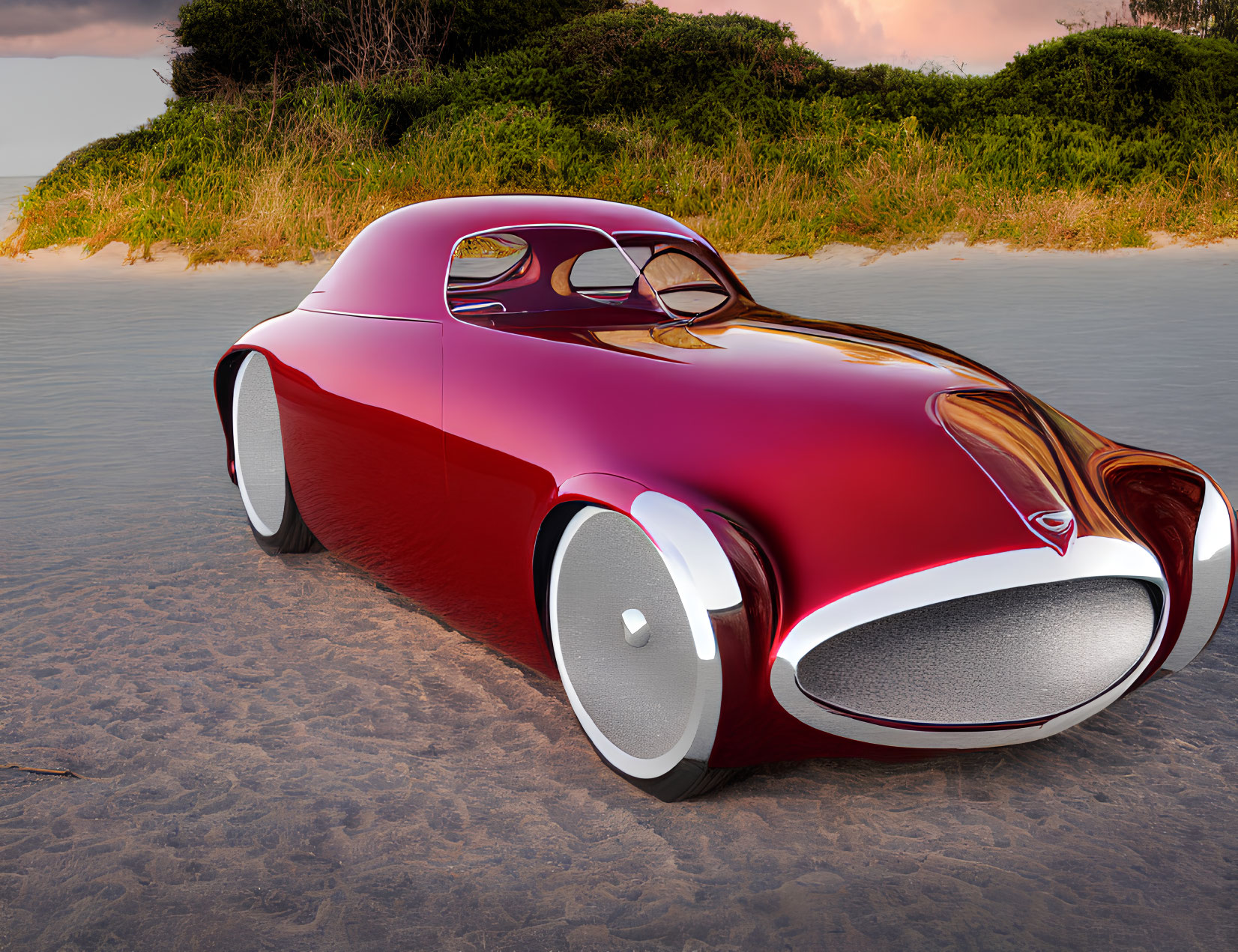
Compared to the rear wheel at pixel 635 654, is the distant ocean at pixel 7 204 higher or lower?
higher

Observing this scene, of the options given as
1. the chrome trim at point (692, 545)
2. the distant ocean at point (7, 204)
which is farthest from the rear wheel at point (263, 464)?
the distant ocean at point (7, 204)

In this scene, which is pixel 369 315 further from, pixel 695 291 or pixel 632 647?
pixel 632 647

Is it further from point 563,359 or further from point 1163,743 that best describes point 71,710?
point 1163,743

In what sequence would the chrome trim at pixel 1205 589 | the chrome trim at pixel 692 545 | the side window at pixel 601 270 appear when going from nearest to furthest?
the chrome trim at pixel 692 545, the chrome trim at pixel 1205 589, the side window at pixel 601 270

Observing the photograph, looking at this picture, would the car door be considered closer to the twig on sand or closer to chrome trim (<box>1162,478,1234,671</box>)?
the twig on sand

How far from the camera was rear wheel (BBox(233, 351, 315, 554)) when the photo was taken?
13.5 feet

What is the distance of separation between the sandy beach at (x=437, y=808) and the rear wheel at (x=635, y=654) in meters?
0.13

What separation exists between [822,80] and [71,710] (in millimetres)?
22154

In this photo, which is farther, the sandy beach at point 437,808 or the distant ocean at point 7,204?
the distant ocean at point 7,204

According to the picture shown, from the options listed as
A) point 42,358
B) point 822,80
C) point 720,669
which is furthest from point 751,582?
point 822,80

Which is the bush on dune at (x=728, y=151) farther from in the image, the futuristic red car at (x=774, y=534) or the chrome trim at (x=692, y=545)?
the chrome trim at (x=692, y=545)

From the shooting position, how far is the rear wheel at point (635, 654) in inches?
91.0

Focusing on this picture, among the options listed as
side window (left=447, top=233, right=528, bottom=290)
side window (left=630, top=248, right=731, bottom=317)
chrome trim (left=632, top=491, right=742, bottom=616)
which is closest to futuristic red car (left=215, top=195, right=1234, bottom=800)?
chrome trim (left=632, top=491, right=742, bottom=616)

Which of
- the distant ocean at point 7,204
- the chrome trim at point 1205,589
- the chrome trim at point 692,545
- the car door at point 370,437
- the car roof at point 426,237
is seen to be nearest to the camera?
the chrome trim at point 692,545
